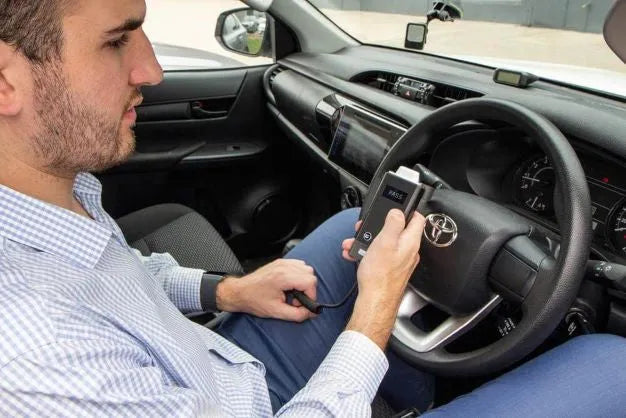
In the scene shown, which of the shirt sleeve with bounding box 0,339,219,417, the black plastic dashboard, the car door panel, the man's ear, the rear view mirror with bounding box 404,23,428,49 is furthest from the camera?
the car door panel

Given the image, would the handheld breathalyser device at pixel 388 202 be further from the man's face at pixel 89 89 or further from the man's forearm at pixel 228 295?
the man's face at pixel 89 89

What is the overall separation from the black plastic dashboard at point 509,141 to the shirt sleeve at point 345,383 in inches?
17.5

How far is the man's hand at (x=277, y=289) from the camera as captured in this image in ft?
4.42

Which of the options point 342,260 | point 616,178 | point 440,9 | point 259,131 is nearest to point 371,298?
point 342,260

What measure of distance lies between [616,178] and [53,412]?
1091mm

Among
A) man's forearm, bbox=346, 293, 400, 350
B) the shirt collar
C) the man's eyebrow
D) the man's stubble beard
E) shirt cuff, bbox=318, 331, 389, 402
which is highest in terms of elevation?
the man's eyebrow

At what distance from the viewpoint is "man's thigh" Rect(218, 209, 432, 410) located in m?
1.31

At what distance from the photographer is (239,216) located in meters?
2.77

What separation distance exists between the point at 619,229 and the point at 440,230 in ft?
1.19

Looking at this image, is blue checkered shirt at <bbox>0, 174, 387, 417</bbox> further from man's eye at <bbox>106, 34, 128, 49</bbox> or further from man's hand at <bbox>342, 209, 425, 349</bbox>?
man's eye at <bbox>106, 34, 128, 49</bbox>

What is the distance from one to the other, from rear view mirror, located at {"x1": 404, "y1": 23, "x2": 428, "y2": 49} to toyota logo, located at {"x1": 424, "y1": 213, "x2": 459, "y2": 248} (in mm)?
1296

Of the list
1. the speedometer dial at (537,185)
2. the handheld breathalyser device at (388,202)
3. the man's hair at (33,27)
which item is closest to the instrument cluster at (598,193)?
the speedometer dial at (537,185)

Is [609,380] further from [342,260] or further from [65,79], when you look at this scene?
[65,79]

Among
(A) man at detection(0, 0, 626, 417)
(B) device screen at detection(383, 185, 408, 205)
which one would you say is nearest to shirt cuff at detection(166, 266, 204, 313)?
(A) man at detection(0, 0, 626, 417)
